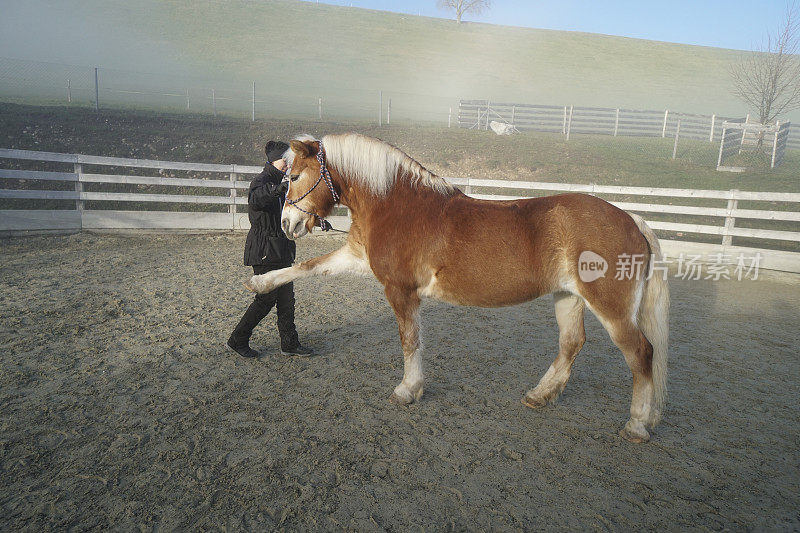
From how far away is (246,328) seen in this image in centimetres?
429

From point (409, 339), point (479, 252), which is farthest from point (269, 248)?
point (479, 252)

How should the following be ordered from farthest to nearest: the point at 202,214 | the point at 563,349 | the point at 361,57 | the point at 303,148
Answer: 1. the point at 361,57
2. the point at 202,214
3. the point at 563,349
4. the point at 303,148

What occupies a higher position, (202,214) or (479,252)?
(479,252)

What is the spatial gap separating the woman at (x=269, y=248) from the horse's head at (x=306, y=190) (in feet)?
1.35

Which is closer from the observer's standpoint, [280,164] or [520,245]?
[520,245]

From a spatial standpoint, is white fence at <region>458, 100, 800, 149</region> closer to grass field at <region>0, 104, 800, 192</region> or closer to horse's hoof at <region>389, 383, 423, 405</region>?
grass field at <region>0, 104, 800, 192</region>

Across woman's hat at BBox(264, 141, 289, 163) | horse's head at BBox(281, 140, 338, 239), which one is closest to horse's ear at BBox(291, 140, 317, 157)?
horse's head at BBox(281, 140, 338, 239)

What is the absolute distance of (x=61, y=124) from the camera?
15570 mm

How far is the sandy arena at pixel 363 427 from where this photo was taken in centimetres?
239

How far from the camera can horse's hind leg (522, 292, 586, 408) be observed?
361cm

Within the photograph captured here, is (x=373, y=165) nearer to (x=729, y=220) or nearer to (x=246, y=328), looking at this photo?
(x=246, y=328)

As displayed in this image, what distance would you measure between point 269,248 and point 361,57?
43.0 meters

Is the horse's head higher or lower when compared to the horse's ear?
lower

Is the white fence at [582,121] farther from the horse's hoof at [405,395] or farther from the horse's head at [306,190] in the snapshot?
the horse's hoof at [405,395]
